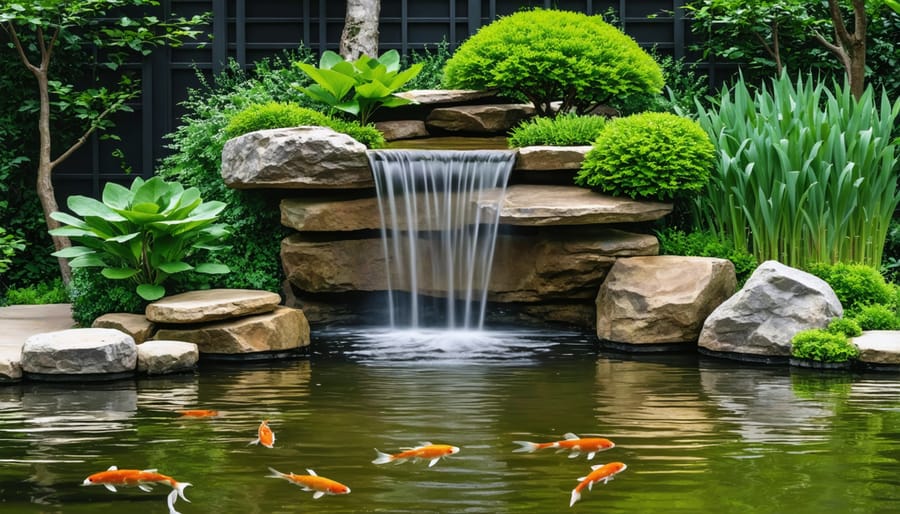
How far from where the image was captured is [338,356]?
312 inches

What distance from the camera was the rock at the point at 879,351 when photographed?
736cm

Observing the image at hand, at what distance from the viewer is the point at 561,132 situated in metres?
9.54

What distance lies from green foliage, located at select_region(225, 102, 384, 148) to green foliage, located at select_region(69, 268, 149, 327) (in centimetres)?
190

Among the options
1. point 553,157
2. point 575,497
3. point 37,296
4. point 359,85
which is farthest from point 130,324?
point 575,497

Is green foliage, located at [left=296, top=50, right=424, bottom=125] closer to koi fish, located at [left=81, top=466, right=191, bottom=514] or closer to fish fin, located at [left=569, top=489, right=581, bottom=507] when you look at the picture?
koi fish, located at [left=81, top=466, right=191, bottom=514]

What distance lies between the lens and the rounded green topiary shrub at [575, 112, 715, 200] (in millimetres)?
8797

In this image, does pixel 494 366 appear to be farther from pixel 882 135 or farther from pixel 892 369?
pixel 882 135

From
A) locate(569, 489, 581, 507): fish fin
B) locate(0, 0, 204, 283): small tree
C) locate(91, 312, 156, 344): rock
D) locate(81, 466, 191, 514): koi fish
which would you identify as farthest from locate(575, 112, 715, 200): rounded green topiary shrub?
locate(81, 466, 191, 514): koi fish

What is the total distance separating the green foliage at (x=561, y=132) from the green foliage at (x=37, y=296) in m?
4.51

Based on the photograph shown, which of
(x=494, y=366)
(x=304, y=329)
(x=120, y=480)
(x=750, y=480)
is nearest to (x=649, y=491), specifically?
(x=750, y=480)

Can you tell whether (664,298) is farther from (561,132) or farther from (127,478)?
(127,478)

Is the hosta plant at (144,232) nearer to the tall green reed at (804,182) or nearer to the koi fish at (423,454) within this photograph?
the koi fish at (423,454)

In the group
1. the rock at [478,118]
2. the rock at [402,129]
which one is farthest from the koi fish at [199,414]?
the rock at [478,118]

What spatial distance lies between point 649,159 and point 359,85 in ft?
9.72
